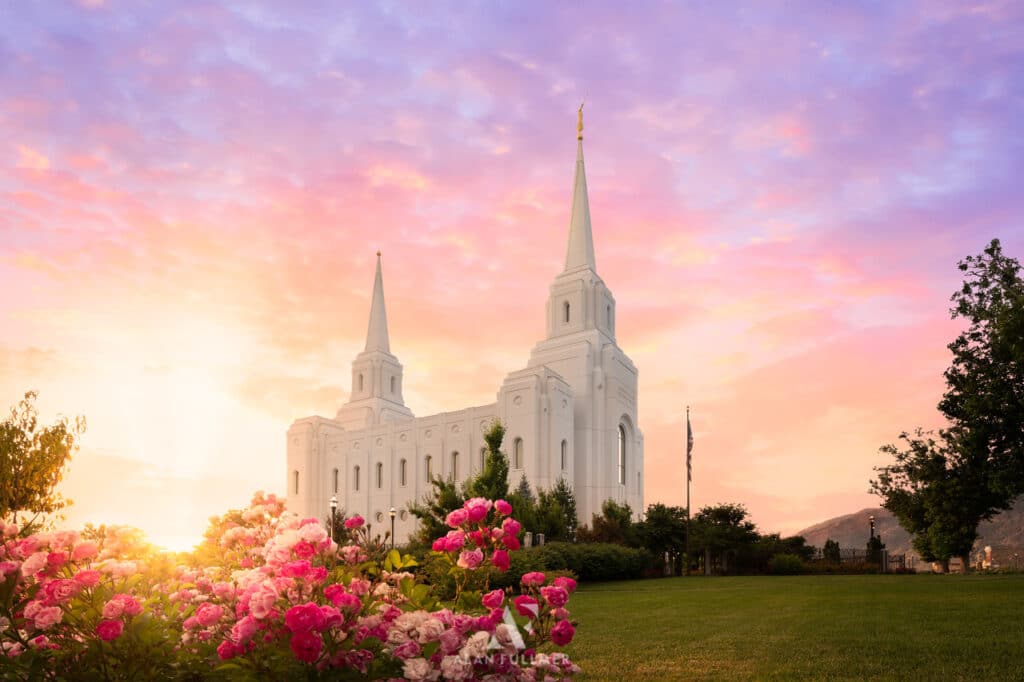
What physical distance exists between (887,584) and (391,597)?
69.0 feet

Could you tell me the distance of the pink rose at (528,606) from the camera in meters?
5.02

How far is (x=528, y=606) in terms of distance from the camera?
198 inches

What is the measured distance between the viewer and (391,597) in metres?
5.42

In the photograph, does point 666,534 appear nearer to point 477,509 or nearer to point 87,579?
point 477,509

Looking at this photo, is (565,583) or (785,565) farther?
(785,565)

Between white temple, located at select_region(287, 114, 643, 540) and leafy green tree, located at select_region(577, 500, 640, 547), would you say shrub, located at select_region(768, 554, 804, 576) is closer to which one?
leafy green tree, located at select_region(577, 500, 640, 547)

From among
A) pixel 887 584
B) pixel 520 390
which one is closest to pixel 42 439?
pixel 520 390

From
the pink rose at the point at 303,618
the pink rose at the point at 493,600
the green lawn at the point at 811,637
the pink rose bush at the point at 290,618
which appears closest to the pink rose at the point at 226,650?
the pink rose bush at the point at 290,618

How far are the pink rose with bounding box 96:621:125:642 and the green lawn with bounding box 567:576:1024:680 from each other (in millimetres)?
6396

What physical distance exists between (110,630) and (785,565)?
116 ft

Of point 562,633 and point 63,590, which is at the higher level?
point 63,590

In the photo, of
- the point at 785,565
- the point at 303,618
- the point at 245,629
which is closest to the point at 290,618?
the point at 303,618

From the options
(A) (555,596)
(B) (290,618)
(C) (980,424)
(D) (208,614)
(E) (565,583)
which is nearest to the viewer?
(B) (290,618)

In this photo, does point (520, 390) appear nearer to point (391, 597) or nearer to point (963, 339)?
point (963, 339)
